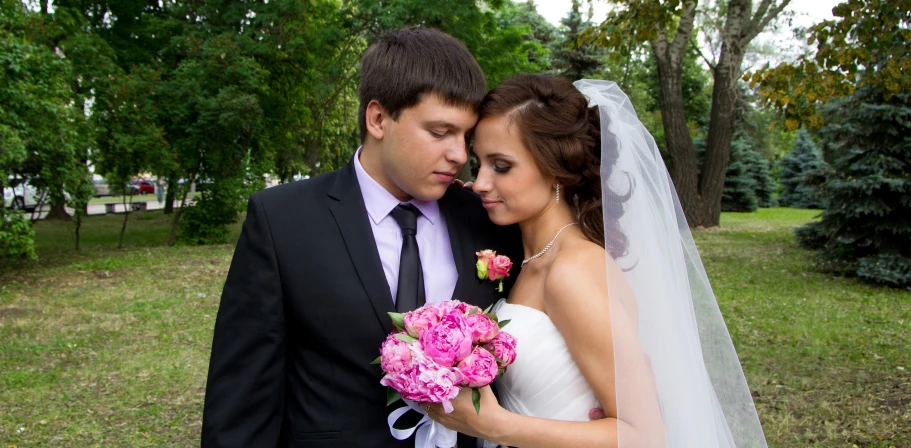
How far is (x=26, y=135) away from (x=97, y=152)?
3.61 m

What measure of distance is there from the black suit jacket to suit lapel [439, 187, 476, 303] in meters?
0.29

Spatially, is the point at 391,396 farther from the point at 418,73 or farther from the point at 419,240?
the point at 418,73

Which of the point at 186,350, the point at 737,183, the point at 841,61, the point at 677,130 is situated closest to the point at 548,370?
the point at 841,61

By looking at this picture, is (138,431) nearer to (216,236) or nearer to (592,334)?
(592,334)

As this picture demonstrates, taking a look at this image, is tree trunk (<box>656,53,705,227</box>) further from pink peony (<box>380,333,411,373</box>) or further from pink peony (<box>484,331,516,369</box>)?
pink peony (<box>380,333,411,373</box>)

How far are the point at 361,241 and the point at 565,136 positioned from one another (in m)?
0.81

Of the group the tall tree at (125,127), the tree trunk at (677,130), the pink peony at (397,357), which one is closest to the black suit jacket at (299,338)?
the pink peony at (397,357)

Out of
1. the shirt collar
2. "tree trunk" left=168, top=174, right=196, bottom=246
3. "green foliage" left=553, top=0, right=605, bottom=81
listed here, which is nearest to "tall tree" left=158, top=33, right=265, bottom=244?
"tree trunk" left=168, top=174, right=196, bottom=246

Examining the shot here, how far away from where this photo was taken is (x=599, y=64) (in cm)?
3073

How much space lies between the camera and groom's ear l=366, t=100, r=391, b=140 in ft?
7.74

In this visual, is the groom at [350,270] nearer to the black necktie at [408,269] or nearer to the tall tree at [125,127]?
the black necktie at [408,269]

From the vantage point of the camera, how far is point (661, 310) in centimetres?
238

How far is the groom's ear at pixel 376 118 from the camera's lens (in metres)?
2.36

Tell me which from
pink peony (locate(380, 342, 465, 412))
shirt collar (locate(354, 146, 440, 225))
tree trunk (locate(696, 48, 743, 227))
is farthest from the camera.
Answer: tree trunk (locate(696, 48, 743, 227))
